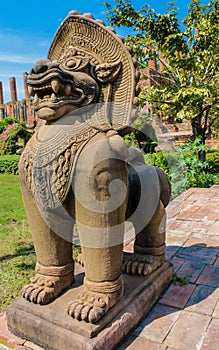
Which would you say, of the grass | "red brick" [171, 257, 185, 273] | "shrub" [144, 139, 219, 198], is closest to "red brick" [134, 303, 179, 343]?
"red brick" [171, 257, 185, 273]

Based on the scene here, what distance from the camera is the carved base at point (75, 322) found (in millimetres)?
1383

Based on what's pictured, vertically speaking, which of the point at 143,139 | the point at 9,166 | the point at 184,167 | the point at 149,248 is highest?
the point at 143,139

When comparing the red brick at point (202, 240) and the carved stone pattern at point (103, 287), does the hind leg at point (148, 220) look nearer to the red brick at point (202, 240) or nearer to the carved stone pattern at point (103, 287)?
the carved stone pattern at point (103, 287)

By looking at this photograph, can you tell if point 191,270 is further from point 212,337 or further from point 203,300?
point 212,337

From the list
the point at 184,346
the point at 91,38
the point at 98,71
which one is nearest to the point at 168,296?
the point at 184,346

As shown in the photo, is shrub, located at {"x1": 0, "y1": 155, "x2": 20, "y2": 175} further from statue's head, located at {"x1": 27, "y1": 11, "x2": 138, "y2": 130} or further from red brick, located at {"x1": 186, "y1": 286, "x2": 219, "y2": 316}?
statue's head, located at {"x1": 27, "y1": 11, "x2": 138, "y2": 130}

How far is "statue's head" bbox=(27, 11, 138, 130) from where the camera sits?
4.74 ft

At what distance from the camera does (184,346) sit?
4.91 feet

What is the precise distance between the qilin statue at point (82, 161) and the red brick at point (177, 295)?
18.2 inches

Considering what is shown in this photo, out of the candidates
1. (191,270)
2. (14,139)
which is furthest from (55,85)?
(14,139)

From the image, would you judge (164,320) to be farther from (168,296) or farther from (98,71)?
(98,71)

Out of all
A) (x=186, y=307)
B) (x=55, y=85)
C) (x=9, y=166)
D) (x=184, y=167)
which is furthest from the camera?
(x=9, y=166)

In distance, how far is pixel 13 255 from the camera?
3.17 metres

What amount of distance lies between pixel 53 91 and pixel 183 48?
680cm
